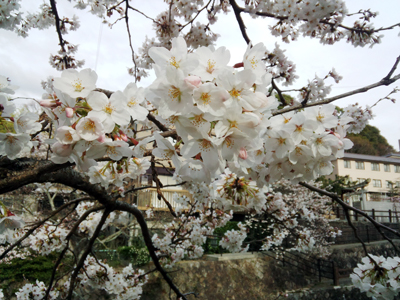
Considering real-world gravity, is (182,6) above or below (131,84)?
above

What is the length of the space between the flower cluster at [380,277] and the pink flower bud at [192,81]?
205cm

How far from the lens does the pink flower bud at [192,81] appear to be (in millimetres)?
677

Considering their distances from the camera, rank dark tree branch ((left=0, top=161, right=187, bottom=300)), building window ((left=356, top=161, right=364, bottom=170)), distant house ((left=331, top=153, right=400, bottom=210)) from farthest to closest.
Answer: building window ((left=356, top=161, right=364, bottom=170)), distant house ((left=331, top=153, right=400, bottom=210)), dark tree branch ((left=0, top=161, right=187, bottom=300))

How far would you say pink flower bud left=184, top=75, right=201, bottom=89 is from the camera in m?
0.68

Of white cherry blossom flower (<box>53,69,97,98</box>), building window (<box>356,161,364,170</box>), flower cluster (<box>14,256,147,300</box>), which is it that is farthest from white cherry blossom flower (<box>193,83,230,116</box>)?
building window (<box>356,161,364,170</box>)

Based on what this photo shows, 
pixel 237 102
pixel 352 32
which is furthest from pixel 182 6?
pixel 237 102

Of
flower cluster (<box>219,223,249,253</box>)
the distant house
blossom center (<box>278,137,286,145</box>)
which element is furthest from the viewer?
the distant house

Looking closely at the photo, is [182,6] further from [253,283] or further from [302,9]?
[253,283]

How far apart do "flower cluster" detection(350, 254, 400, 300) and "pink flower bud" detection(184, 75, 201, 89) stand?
2.05 meters

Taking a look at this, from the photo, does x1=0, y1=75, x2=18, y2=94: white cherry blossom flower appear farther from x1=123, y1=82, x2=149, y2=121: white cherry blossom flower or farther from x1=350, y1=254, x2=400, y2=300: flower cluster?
x1=350, y1=254, x2=400, y2=300: flower cluster

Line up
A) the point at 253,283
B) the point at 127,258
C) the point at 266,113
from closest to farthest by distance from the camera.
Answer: the point at 266,113, the point at 253,283, the point at 127,258

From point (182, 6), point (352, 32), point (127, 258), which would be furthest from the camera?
point (127, 258)

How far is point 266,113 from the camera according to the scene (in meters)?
0.84

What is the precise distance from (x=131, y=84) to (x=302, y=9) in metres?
2.45
